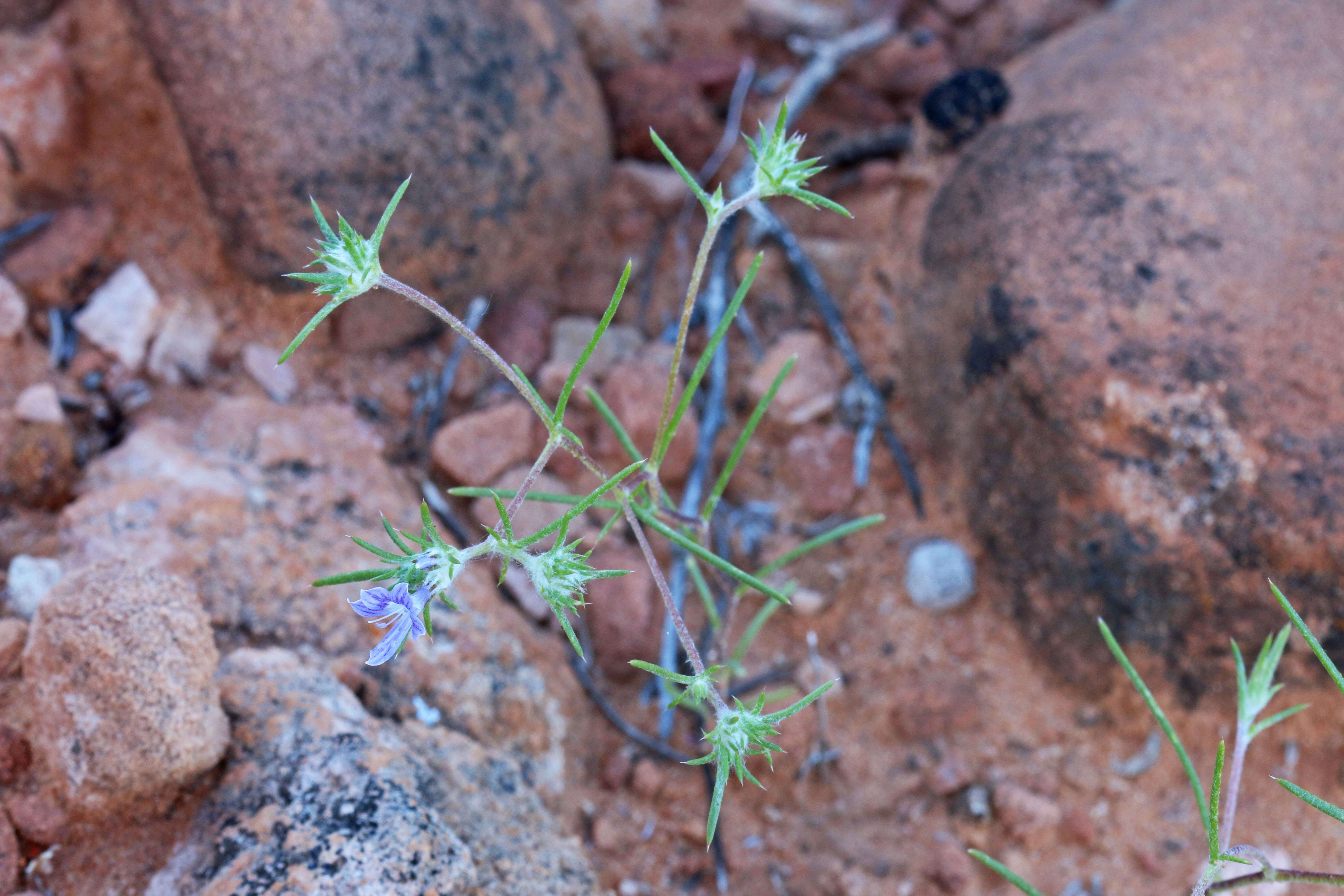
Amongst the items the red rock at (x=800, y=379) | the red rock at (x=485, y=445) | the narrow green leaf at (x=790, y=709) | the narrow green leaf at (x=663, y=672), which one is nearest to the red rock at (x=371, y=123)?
the red rock at (x=485, y=445)

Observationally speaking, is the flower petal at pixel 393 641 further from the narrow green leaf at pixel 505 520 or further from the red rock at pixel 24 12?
the red rock at pixel 24 12

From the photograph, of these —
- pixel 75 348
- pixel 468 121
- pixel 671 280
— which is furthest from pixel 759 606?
pixel 75 348

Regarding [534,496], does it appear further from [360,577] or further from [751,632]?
[751,632]

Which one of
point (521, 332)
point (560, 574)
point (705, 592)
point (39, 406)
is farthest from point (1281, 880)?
point (39, 406)

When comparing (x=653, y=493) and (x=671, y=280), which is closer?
(x=653, y=493)

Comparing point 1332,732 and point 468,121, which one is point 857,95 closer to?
point 468,121

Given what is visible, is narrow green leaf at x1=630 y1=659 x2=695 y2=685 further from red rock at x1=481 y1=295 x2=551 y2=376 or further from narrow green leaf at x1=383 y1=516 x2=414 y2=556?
red rock at x1=481 y1=295 x2=551 y2=376
